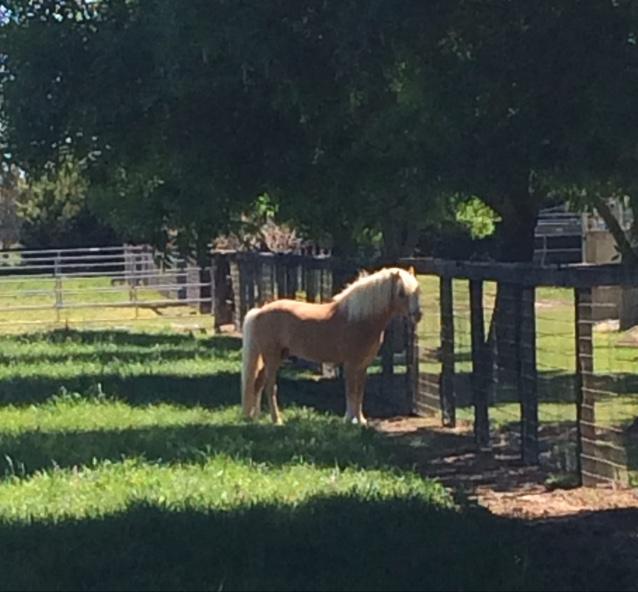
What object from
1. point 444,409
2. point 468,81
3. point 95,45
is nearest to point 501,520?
point 468,81

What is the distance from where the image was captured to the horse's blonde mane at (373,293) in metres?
14.9

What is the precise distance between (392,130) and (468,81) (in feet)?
5.41

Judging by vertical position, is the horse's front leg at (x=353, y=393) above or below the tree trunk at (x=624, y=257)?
below

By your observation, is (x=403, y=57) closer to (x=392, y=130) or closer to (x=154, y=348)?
(x=392, y=130)

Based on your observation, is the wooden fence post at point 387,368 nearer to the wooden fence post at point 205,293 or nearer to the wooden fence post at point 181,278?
the wooden fence post at point 205,293

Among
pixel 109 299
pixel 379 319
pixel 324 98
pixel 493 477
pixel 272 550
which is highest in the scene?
pixel 324 98

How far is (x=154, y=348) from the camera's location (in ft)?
77.7

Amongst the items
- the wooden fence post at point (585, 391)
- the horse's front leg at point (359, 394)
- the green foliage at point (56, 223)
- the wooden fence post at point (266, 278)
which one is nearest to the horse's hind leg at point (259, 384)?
the horse's front leg at point (359, 394)

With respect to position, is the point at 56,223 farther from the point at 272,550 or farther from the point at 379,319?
the point at 272,550

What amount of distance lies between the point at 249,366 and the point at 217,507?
5995 mm

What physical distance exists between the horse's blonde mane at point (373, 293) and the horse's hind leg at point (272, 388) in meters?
0.89

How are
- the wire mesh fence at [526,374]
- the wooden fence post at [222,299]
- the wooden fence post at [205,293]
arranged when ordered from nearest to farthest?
the wire mesh fence at [526,374], the wooden fence post at [222,299], the wooden fence post at [205,293]

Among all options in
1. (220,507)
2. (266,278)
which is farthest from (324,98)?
(266,278)

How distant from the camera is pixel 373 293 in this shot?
15102mm
